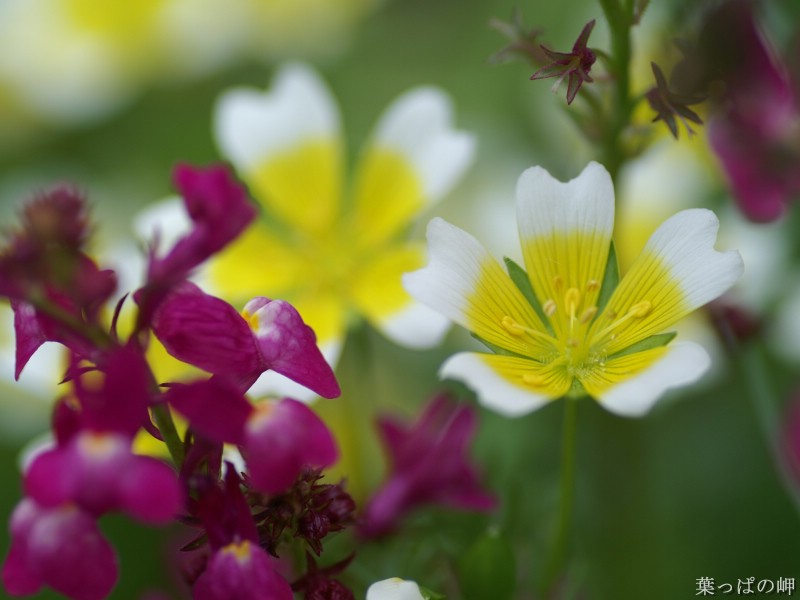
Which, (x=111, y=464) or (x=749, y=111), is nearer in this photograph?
(x=111, y=464)

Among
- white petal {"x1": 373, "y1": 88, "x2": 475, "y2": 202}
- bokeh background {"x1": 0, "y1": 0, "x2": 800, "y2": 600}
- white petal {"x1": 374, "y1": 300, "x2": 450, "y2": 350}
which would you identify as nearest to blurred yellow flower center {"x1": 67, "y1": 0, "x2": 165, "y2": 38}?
bokeh background {"x1": 0, "y1": 0, "x2": 800, "y2": 600}

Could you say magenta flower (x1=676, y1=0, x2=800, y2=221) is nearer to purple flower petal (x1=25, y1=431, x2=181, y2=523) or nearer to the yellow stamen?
the yellow stamen

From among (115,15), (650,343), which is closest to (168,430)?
(650,343)

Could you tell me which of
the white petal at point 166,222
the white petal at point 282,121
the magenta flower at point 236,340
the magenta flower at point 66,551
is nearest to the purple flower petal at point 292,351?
the magenta flower at point 236,340

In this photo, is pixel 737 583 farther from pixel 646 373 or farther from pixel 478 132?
pixel 478 132

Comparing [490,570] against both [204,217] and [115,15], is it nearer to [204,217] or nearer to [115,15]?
[204,217]

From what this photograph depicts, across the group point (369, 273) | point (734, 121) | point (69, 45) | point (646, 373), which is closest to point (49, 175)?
point (69, 45)
